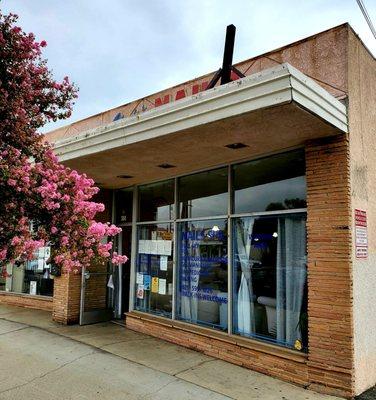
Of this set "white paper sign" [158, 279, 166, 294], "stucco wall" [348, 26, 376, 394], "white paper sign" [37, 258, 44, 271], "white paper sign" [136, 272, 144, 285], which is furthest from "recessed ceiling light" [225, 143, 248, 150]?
"white paper sign" [37, 258, 44, 271]

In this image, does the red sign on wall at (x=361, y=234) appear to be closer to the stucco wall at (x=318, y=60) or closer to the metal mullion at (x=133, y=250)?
the stucco wall at (x=318, y=60)

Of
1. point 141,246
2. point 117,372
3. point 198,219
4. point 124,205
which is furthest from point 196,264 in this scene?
point 124,205

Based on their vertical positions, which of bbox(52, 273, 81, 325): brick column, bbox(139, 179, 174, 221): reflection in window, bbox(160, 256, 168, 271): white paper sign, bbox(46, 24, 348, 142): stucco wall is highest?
bbox(46, 24, 348, 142): stucco wall

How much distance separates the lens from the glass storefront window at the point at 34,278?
442 inches

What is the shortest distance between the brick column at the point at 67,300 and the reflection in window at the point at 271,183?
14.6 feet

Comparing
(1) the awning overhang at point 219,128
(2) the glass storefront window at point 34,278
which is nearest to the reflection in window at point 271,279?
(1) the awning overhang at point 219,128

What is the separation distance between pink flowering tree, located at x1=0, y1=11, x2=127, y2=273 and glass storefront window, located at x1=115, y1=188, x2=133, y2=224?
17.2ft

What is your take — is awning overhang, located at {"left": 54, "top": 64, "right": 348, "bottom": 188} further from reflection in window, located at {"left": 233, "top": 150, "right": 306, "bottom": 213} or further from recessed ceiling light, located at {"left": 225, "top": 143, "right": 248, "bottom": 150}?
reflection in window, located at {"left": 233, "top": 150, "right": 306, "bottom": 213}

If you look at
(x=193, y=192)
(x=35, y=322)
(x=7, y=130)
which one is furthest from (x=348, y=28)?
(x=35, y=322)

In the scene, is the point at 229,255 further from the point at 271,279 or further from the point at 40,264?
the point at 40,264

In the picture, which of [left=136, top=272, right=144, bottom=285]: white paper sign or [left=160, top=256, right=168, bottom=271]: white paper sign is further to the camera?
[left=136, top=272, right=144, bottom=285]: white paper sign

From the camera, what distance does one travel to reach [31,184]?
3807 mm

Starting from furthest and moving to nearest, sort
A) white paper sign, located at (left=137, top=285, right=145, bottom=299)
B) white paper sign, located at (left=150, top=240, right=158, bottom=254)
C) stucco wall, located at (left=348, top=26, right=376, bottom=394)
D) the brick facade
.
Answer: the brick facade < white paper sign, located at (left=137, top=285, right=145, bottom=299) < white paper sign, located at (left=150, top=240, right=158, bottom=254) < stucco wall, located at (left=348, top=26, right=376, bottom=394)

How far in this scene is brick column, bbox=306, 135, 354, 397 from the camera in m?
5.33
